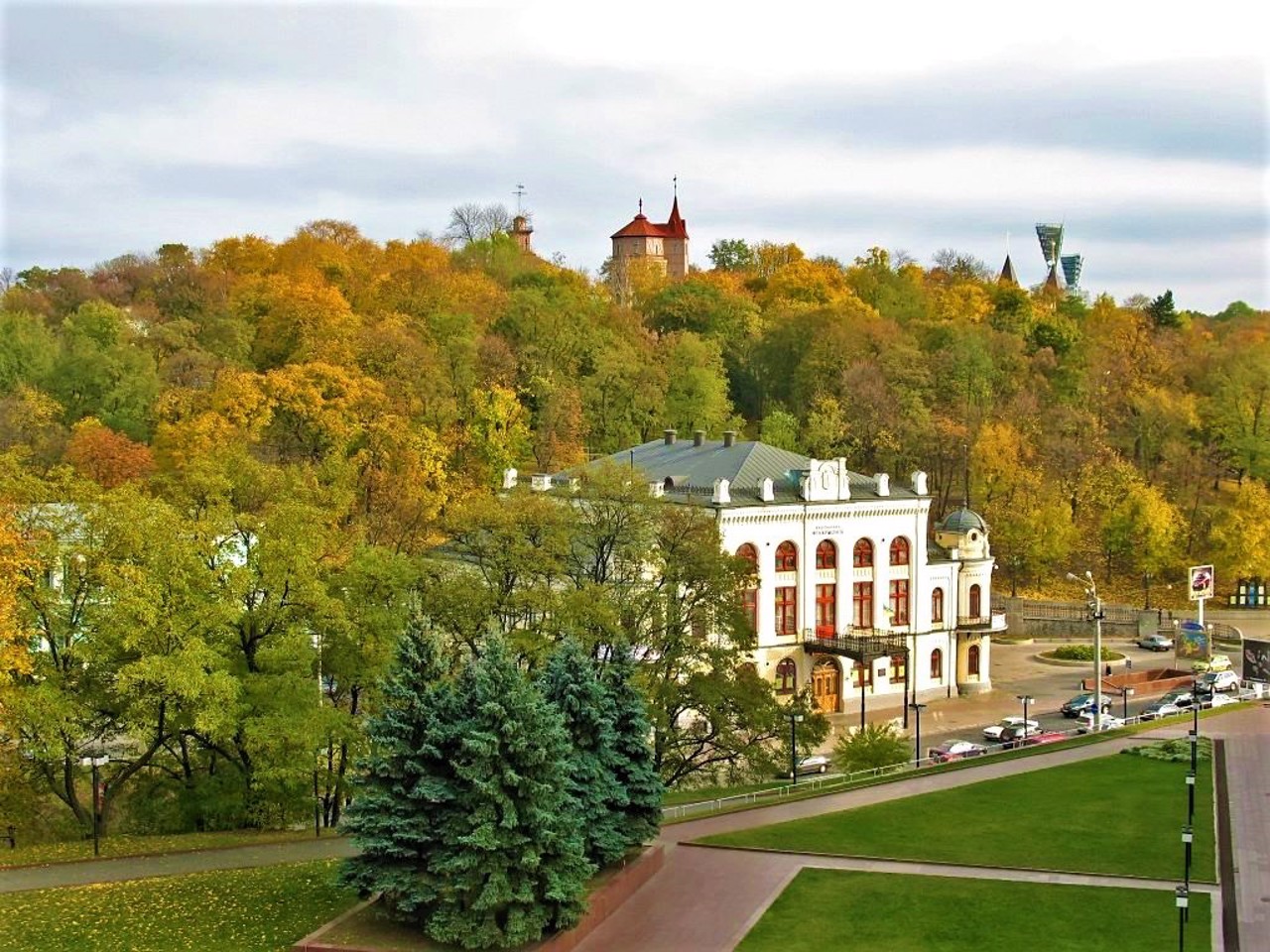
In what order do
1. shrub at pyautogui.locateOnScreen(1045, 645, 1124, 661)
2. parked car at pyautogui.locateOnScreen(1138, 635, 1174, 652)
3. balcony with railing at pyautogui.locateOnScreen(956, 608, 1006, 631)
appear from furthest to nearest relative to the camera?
1. parked car at pyautogui.locateOnScreen(1138, 635, 1174, 652)
2. shrub at pyautogui.locateOnScreen(1045, 645, 1124, 661)
3. balcony with railing at pyautogui.locateOnScreen(956, 608, 1006, 631)

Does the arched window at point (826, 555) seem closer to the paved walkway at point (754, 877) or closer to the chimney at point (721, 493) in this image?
the chimney at point (721, 493)

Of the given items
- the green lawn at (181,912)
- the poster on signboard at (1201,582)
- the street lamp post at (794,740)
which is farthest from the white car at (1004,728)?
the green lawn at (181,912)

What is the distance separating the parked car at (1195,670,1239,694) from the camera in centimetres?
5797

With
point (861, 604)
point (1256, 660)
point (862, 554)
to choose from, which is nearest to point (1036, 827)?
point (1256, 660)

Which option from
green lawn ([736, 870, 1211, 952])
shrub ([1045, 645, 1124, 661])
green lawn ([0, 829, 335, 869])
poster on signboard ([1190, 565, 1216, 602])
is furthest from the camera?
shrub ([1045, 645, 1124, 661])

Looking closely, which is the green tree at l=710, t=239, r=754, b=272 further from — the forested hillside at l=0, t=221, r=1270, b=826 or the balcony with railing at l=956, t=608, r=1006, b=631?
the balcony with railing at l=956, t=608, r=1006, b=631

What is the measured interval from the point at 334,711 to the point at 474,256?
81.3 metres

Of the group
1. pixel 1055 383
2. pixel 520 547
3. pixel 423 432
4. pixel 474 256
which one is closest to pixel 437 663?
pixel 520 547

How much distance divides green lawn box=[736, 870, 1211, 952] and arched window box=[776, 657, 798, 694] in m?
25.1

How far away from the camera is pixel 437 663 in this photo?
30.9 meters

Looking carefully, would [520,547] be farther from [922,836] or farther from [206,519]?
[922,836]

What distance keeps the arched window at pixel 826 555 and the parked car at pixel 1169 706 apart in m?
11.9

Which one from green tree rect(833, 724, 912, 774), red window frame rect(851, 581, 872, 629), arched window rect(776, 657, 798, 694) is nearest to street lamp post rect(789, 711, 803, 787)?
green tree rect(833, 724, 912, 774)

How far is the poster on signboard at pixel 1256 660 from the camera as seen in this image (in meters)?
55.8
